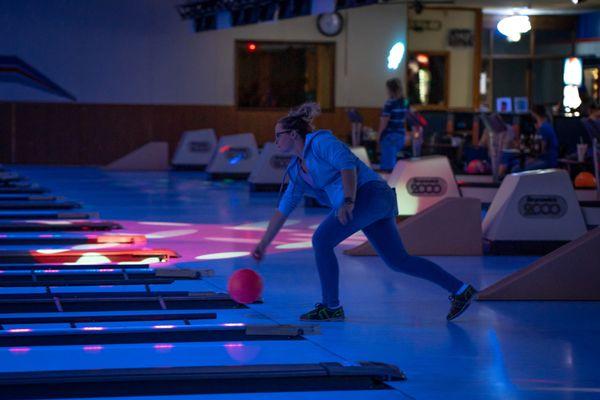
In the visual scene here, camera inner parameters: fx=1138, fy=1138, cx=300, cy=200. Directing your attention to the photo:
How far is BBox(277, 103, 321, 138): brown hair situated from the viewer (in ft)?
17.6

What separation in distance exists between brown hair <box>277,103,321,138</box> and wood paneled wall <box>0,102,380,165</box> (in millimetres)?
16809

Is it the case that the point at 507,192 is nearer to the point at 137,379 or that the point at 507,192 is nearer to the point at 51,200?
the point at 137,379

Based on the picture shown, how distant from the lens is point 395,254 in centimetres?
546

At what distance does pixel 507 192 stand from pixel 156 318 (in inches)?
150

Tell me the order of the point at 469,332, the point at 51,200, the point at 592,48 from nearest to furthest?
1. the point at 469,332
2. the point at 51,200
3. the point at 592,48

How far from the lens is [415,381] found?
4.34m

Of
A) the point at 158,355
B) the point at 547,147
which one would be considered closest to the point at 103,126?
the point at 547,147

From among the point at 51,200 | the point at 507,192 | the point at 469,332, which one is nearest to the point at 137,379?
the point at 469,332

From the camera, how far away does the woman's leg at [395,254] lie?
5434mm

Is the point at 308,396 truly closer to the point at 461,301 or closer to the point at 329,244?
the point at 329,244

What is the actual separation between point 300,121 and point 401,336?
1.11m

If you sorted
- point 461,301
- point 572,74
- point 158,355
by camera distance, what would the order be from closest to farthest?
point 158,355 < point 461,301 < point 572,74

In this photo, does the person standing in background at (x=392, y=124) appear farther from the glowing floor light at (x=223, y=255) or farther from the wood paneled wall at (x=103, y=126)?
the wood paneled wall at (x=103, y=126)

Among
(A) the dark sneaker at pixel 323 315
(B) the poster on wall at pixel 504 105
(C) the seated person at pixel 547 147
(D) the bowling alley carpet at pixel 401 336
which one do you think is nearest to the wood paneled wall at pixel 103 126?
→ (B) the poster on wall at pixel 504 105
